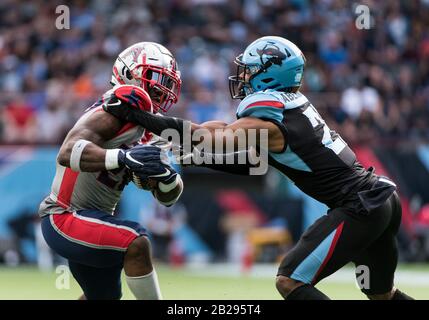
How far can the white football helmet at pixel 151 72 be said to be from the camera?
6027mm

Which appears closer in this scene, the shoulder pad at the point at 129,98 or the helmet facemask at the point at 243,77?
the shoulder pad at the point at 129,98

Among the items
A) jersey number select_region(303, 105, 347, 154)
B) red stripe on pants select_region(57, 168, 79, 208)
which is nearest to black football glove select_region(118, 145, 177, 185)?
red stripe on pants select_region(57, 168, 79, 208)

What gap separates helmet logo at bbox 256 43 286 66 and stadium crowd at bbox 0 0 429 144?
24.7 ft

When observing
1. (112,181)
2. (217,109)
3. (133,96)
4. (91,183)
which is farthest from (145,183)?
(217,109)

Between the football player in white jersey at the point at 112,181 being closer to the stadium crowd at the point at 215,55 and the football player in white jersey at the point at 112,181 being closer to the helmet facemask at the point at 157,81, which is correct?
the helmet facemask at the point at 157,81

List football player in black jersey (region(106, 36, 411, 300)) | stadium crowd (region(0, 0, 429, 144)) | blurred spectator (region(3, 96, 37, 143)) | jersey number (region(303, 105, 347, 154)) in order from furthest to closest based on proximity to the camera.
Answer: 1. stadium crowd (region(0, 0, 429, 144))
2. blurred spectator (region(3, 96, 37, 143))
3. jersey number (region(303, 105, 347, 154))
4. football player in black jersey (region(106, 36, 411, 300))

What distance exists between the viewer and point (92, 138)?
557 centimetres

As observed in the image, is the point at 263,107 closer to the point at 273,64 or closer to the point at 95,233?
the point at 273,64

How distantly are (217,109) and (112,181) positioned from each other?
26.5ft

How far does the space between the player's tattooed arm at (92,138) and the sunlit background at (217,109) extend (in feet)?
13.5

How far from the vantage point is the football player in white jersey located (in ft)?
18.0

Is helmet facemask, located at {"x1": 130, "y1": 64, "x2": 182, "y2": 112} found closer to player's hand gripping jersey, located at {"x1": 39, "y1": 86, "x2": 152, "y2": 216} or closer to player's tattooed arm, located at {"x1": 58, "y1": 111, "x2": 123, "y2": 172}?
player's hand gripping jersey, located at {"x1": 39, "y1": 86, "x2": 152, "y2": 216}

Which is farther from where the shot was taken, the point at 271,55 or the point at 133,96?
the point at 271,55

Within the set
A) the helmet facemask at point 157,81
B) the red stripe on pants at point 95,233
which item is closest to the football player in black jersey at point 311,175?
the helmet facemask at point 157,81
